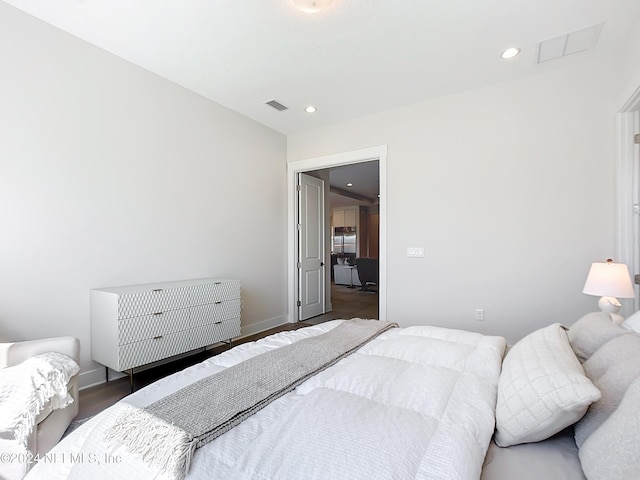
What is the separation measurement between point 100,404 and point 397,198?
3.46 m

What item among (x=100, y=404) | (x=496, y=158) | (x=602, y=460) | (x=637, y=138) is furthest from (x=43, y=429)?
(x=637, y=138)

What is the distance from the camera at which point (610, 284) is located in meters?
2.20

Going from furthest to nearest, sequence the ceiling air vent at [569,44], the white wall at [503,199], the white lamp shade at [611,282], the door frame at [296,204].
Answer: the door frame at [296,204]
the white wall at [503,199]
the ceiling air vent at [569,44]
the white lamp shade at [611,282]

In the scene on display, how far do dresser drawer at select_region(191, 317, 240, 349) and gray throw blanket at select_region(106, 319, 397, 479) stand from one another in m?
1.73

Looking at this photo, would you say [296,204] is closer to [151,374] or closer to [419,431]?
[151,374]

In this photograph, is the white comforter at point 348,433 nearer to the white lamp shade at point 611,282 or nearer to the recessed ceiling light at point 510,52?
the white lamp shade at point 611,282

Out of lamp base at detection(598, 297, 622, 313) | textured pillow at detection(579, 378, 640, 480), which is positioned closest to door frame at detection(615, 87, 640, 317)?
lamp base at detection(598, 297, 622, 313)

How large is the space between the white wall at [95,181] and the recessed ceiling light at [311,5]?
5.73 feet

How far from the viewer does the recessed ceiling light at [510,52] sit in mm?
2735

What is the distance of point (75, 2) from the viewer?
2232 millimetres

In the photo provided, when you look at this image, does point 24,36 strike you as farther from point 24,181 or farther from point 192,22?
point 192,22

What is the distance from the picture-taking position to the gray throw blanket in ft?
2.85

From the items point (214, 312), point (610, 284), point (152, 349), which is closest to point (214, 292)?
point (214, 312)

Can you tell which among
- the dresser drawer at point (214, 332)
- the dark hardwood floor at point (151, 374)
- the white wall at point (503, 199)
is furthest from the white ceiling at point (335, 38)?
the dark hardwood floor at point (151, 374)
